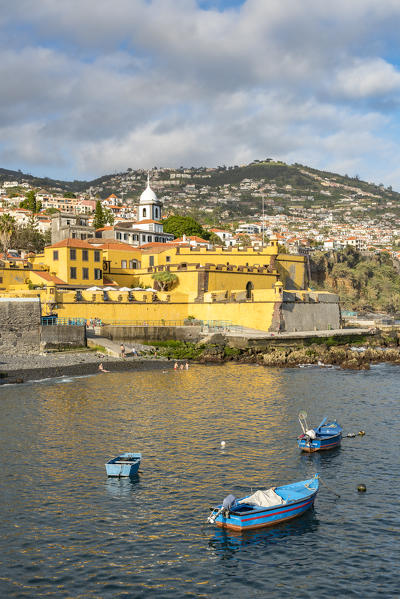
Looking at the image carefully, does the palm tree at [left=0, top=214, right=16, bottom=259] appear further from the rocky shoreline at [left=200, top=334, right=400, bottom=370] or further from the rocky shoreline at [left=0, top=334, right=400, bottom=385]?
the rocky shoreline at [left=200, top=334, right=400, bottom=370]

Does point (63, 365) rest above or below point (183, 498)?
above

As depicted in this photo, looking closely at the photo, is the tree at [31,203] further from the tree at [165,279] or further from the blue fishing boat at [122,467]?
the blue fishing boat at [122,467]

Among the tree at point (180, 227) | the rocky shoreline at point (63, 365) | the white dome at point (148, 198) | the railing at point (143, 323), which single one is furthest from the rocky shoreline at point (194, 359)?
the white dome at point (148, 198)

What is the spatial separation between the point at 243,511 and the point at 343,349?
42.7m

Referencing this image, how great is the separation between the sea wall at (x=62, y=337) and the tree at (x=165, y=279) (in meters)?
17.3

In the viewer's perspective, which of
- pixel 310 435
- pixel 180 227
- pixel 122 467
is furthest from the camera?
pixel 180 227

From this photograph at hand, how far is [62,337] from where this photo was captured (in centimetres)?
5106

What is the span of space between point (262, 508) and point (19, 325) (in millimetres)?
36860

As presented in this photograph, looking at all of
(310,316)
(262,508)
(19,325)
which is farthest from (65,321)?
(262,508)

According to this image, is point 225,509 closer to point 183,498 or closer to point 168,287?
point 183,498

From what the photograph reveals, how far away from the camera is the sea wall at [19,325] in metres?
49.3

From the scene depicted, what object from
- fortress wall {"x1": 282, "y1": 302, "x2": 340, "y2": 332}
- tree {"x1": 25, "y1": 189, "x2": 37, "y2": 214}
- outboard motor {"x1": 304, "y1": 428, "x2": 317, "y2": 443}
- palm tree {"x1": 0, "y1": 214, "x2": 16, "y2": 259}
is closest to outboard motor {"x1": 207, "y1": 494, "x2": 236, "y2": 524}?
outboard motor {"x1": 304, "y1": 428, "x2": 317, "y2": 443}

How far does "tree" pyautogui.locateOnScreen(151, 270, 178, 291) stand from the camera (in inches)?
2657

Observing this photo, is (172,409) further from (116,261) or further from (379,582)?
(116,261)
